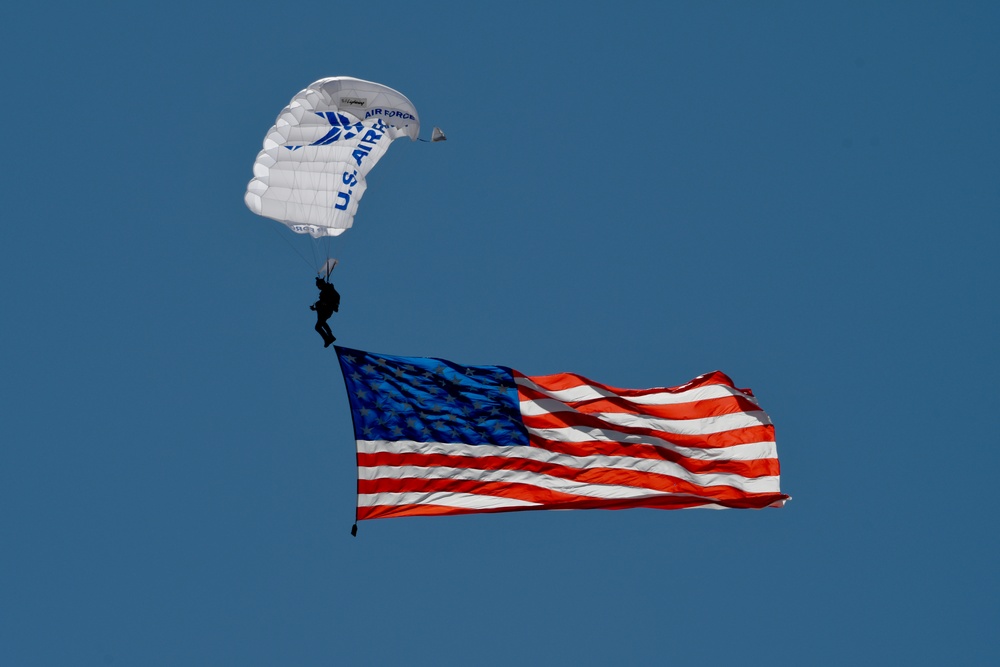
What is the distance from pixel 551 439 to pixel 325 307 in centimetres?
505

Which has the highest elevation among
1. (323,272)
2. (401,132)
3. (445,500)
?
(401,132)

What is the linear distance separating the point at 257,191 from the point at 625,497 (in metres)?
9.04

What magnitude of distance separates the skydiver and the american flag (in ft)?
1.82

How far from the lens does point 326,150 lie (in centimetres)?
4631

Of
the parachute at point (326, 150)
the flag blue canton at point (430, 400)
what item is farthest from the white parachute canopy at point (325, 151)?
the flag blue canton at point (430, 400)

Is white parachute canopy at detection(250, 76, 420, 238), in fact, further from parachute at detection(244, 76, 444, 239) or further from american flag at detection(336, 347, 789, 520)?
american flag at detection(336, 347, 789, 520)

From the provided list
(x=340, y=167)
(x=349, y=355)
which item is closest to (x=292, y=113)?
(x=340, y=167)

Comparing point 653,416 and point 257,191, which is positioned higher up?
point 257,191

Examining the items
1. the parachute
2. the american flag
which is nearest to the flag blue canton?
the american flag

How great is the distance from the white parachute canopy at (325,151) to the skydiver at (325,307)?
99cm

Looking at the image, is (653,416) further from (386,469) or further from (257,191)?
(257,191)

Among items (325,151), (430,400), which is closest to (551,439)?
(430,400)

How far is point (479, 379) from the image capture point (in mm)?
46656

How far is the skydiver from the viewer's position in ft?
149
